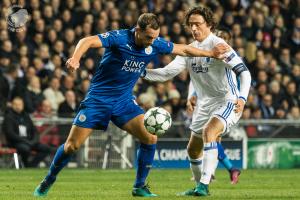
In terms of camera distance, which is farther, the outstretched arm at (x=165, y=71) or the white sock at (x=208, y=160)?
the outstretched arm at (x=165, y=71)

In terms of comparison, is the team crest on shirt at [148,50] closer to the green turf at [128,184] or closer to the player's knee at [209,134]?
the player's knee at [209,134]

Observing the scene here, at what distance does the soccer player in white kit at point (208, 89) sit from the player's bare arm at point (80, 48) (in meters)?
1.56

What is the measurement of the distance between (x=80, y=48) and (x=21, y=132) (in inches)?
370

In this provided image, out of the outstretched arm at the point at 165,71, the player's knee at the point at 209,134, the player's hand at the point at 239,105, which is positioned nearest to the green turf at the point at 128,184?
the player's knee at the point at 209,134

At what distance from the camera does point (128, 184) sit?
1461 cm

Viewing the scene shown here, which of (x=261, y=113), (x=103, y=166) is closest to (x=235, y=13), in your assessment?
(x=261, y=113)

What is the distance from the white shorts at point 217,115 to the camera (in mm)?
12062

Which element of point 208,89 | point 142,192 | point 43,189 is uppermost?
point 208,89

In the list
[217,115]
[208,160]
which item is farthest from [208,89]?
[208,160]

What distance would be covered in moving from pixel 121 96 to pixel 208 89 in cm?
144

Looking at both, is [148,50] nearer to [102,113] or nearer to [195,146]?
[102,113]

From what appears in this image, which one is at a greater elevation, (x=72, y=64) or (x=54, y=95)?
(x=72, y=64)

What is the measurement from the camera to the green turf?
11.9m

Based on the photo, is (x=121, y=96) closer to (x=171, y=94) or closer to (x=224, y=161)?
(x=224, y=161)
